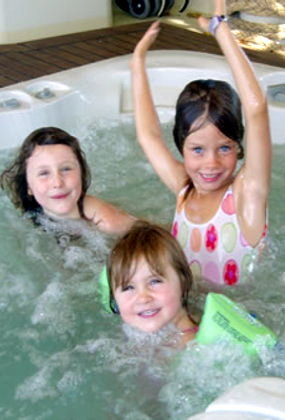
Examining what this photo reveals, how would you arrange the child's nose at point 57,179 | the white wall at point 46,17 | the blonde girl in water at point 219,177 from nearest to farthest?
the blonde girl in water at point 219,177 < the child's nose at point 57,179 < the white wall at point 46,17

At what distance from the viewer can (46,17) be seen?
4.73 metres

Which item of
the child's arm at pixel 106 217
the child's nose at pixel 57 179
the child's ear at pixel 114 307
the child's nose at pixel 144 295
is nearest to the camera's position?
the child's nose at pixel 144 295

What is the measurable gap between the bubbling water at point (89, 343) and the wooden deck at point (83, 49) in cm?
120

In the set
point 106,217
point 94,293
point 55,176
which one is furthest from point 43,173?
point 94,293

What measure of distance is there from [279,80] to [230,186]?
1.47 meters

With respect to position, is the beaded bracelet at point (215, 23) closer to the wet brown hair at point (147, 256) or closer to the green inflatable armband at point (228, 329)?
the wet brown hair at point (147, 256)

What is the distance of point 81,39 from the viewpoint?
13.3 feet

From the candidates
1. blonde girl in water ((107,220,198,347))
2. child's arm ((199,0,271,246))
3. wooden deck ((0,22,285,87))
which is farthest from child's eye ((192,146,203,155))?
wooden deck ((0,22,285,87))

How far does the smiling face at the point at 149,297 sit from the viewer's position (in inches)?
59.7

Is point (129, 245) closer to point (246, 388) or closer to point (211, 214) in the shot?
point (211, 214)

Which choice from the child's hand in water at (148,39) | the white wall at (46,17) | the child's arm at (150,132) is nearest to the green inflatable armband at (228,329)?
the child's arm at (150,132)

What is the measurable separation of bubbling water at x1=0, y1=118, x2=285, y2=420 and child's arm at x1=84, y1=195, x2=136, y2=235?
0.03m

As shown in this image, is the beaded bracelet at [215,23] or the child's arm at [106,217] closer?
the beaded bracelet at [215,23]

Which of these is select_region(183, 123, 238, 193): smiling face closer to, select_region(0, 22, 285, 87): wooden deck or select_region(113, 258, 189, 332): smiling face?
select_region(113, 258, 189, 332): smiling face
